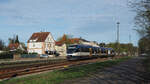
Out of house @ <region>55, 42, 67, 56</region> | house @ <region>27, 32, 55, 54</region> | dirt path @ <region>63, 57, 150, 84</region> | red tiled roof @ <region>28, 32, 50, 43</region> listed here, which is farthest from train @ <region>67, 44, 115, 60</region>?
house @ <region>55, 42, 67, 56</region>

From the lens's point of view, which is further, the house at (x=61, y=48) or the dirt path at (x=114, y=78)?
the house at (x=61, y=48)

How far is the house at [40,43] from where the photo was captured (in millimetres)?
73256

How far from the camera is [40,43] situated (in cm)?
7362

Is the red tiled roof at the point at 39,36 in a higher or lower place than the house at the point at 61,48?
higher

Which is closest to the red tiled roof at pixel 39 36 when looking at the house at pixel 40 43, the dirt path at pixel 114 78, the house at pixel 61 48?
the house at pixel 40 43

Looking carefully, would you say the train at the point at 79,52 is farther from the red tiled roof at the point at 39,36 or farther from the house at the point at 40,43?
the red tiled roof at the point at 39,36

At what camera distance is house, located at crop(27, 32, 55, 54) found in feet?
240

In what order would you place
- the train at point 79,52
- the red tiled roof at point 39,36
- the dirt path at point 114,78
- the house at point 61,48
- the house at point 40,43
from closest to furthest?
the dirt path at point 114,78, the train at point 79,52, the house at point 40,43, the red tiled roof at point 39,36, the house at point 61,48

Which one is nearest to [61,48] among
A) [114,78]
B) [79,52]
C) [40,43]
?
[40,43]

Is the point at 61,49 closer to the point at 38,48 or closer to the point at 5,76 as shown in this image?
the point at 38,48

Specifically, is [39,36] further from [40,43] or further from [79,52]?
[79,52]

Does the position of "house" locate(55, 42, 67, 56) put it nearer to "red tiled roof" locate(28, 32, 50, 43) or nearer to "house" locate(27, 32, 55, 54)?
"house" locate(27, 32, 55, 54)

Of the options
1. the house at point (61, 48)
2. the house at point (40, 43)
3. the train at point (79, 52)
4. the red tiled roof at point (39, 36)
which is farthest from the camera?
the house at point (61, 48)

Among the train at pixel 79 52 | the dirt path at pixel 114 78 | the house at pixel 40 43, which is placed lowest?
the dirt path at pixel 114 78
